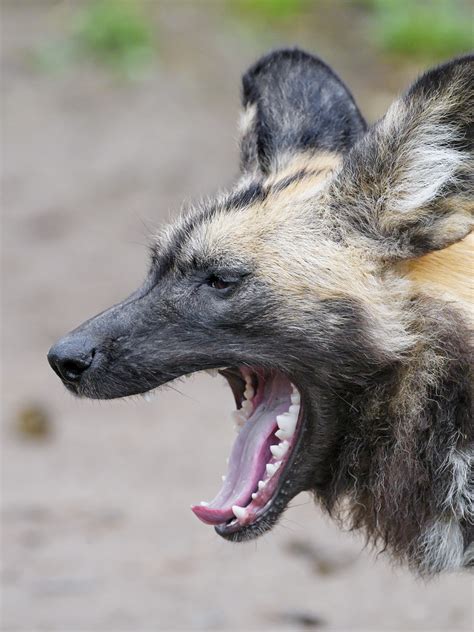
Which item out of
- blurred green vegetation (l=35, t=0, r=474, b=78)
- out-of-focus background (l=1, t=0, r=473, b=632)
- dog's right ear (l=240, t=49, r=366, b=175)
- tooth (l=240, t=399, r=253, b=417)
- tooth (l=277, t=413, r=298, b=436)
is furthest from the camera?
blurred green vegetation (l=35, t=0, r=474, b=78)

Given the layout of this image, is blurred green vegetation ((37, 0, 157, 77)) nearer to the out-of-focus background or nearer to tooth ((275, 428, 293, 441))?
the out-of-focus background

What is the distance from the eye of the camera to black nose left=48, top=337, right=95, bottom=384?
3.41m

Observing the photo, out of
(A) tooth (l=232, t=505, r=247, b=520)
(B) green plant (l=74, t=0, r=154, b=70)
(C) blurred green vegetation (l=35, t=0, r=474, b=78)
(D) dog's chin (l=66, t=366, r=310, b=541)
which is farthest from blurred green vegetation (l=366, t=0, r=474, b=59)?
(A) tooth (l=232, t=505, r=247, b=520)

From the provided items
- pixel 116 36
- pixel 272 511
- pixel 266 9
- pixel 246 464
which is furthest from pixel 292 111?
pixel 266 9

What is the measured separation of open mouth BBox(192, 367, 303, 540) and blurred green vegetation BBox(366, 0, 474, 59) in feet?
25.2

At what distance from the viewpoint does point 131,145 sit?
10000 millimetres

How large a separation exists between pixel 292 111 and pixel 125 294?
434 centimetres

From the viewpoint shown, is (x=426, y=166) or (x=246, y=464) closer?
(x=426, y=166)

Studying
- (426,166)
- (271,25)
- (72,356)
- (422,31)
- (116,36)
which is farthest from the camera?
(271,25)

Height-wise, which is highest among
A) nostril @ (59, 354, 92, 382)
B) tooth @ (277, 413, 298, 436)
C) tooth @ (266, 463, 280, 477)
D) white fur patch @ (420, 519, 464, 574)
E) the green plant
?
the green plant

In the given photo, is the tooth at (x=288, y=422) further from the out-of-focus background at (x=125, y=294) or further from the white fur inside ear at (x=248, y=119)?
the white fur inside ear at (x=248, y=119)

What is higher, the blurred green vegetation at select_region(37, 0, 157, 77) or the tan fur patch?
the blurred green vegetation at select_region(37, 0, 157, 77)

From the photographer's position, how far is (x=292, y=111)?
4125 mm

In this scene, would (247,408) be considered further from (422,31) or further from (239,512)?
(422,31)
